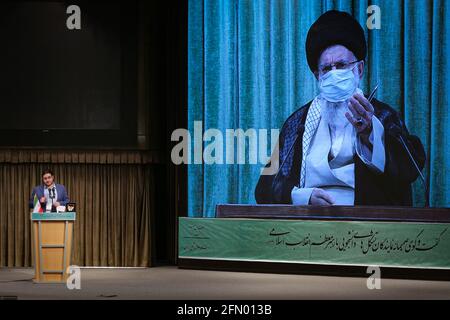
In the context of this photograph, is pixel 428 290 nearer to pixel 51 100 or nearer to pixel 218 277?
pixel 218 277

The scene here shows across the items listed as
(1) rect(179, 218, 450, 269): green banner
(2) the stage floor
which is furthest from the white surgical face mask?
(2) the stage floor

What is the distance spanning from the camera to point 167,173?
40.4 ft

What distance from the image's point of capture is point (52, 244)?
955 cm

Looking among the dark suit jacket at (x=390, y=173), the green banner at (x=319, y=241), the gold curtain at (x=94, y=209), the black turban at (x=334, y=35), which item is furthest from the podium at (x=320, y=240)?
the black turban at (x=334, y=35)

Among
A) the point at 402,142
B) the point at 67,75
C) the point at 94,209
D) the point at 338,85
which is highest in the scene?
the point at 67,75

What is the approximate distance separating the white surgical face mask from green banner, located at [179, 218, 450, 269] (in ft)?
5.55

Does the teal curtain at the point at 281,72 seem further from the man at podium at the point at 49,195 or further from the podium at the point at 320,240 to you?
the man at podium at the point at 49,195

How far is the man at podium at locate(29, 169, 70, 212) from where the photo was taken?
32.0ft

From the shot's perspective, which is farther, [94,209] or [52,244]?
[94,209]

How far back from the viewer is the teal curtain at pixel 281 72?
11.1 metres

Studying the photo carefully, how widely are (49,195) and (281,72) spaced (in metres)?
3.67

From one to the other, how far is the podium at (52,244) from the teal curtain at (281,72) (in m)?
2.83

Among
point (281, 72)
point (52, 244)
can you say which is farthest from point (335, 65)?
point (52, 244)

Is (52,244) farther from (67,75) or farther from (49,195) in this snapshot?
(67,75)
